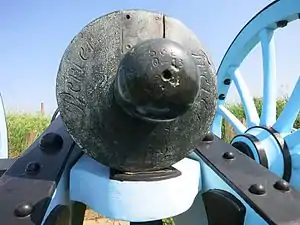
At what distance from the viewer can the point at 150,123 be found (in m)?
0.48

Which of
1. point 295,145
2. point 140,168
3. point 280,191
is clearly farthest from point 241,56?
point 140,168

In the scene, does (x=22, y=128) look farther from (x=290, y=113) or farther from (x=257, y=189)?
(x=257, y=189)

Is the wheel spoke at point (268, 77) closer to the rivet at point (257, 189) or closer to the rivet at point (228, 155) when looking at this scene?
the rivet at point (228, 155)

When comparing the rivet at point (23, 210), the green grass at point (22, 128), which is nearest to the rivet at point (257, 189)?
the rivet at point (23, 210)

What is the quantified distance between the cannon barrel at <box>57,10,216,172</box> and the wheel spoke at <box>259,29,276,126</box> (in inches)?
→ 35.7

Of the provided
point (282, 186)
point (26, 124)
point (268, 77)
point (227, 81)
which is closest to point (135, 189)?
point (282, 186)

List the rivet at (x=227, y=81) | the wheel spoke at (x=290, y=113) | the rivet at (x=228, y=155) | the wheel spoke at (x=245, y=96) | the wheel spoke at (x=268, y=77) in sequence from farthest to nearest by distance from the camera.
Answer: the rivet at (x=227, y=81) < the wheel spoke at (x=245, y=96) < the wheel spoke at (x=268, y=77) < the wheel spoke at (x=290, y=113) < the rivet at (x=228, y=155)

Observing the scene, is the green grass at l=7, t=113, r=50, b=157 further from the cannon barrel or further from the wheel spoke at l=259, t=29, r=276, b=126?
the cannon barrel

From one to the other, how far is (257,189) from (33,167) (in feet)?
1.04

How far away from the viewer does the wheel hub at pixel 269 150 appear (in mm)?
1151

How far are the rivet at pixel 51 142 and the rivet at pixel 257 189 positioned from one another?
0.30 meters

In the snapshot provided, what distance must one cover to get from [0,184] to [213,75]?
1.06ft

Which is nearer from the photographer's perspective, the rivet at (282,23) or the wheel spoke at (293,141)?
the wheel spoke at (293,141)

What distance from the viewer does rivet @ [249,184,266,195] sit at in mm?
588
